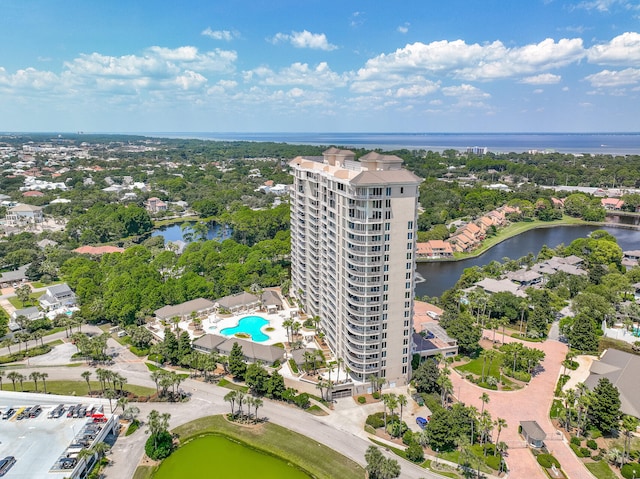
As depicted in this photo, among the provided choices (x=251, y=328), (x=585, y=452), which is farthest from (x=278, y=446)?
(x=585, y=452)

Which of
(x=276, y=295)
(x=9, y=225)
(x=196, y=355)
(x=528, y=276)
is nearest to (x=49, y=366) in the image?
(x=196, y=355)

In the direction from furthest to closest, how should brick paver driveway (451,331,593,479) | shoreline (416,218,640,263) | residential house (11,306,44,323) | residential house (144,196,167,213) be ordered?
residential house (144,196,167,213)
shoreline (416,218,640,263)
residential house (11,306,44,323)
brick paver driveway (451,331,593,479)

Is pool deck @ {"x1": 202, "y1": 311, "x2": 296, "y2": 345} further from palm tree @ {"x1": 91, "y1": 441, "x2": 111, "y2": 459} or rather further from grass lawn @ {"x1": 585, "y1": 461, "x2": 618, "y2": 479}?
grass lawn @ {"x1": 585, "y1": 461, "x2": 618, "y2": 479}

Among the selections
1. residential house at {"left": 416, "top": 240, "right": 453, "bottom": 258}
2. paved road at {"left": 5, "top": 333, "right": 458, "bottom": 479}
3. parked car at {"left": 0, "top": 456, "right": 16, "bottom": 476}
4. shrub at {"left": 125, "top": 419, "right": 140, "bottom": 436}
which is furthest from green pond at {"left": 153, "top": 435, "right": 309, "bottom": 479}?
residential house at {"left": 416, "top": 240, "right": 453, "bottom": 258}

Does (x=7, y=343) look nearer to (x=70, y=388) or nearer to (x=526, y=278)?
(x=70, y=388)

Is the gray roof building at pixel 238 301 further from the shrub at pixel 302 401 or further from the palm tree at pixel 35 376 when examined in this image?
the palm tree at pixel 35 376

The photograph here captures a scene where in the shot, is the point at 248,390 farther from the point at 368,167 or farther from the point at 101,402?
the point at 368,167

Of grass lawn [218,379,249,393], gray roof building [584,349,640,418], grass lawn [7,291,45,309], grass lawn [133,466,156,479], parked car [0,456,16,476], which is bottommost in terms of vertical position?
grass lawn [133,466,156,479]
